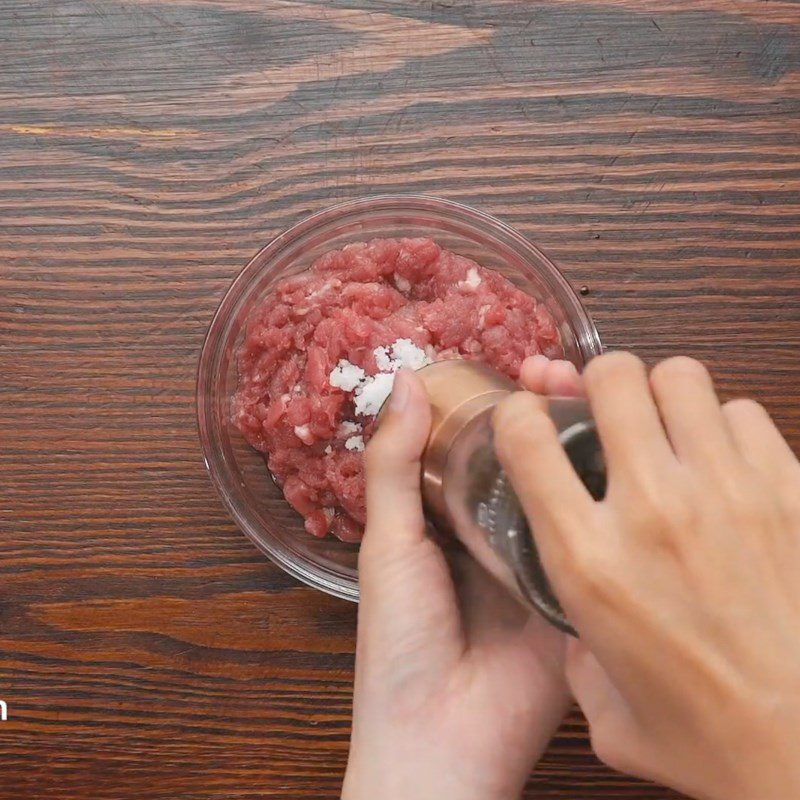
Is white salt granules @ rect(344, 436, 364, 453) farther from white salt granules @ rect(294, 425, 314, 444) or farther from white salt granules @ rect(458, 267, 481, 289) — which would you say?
white salt granules @ rect(458, 267, 481, 289)

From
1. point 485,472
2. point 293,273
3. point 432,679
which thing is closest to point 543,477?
point 485,472

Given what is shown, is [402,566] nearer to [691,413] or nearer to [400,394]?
[400,394]

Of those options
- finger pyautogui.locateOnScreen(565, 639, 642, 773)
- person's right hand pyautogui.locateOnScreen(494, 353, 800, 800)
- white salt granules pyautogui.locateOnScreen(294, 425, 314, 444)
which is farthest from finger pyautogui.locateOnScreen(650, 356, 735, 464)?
white salt granules pyautogui.locateOnScreen(294, 425, 314, 444)

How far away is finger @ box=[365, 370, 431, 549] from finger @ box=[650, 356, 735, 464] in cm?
32

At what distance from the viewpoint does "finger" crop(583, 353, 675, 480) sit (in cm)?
67

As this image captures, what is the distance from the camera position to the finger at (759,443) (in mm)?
703

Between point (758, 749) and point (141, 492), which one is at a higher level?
point (758, 749)

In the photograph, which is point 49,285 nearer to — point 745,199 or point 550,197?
point 550,197

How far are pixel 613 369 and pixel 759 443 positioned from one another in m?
0.15

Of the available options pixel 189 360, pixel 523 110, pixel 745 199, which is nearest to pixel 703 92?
pixel 745 199

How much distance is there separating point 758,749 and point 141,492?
3.35ft

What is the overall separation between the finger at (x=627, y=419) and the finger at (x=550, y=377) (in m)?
0.27

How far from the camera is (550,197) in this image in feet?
4.45

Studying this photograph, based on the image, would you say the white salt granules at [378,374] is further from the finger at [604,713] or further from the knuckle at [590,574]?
the knuckle at [590,574]
